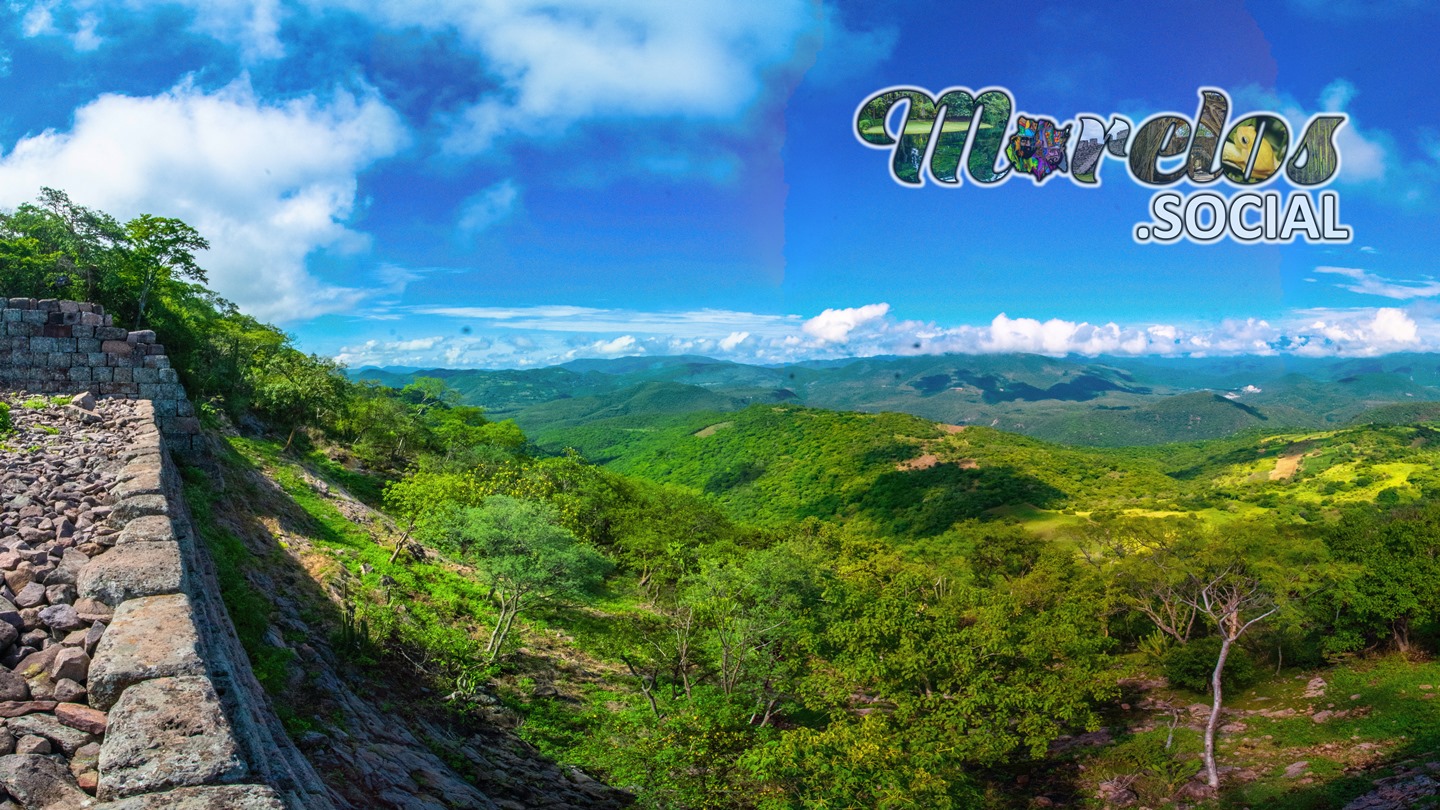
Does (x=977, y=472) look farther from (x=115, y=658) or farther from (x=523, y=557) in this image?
(x=115, y=658)

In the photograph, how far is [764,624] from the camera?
17.8m

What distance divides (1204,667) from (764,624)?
22747 mm

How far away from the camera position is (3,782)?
10.2 ft

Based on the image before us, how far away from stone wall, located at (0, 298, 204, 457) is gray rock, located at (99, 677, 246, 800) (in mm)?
10110

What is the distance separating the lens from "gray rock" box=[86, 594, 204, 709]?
3.82m

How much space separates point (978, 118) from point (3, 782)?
20.4 meters

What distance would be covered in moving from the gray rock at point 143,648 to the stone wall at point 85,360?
29.0 feet

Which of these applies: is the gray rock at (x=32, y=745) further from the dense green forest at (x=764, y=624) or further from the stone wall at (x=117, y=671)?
the dense green forest at (x=764, y=624)

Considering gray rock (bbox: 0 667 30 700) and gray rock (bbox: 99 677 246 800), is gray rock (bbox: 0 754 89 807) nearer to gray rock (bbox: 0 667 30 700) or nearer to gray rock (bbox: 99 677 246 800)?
gray rock (bbox: 99 677 246 800)

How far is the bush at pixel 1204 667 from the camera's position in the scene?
87.7 feet

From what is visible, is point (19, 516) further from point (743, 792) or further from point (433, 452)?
point (433, 452)

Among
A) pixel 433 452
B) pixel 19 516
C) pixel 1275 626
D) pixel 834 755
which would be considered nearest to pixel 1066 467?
pixel 1275 626

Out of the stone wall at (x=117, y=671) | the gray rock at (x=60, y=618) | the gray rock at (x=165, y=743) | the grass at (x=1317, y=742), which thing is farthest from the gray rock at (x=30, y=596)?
the grass at (x=1317, y=742)

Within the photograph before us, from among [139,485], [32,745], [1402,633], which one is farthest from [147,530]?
[1402,633]
